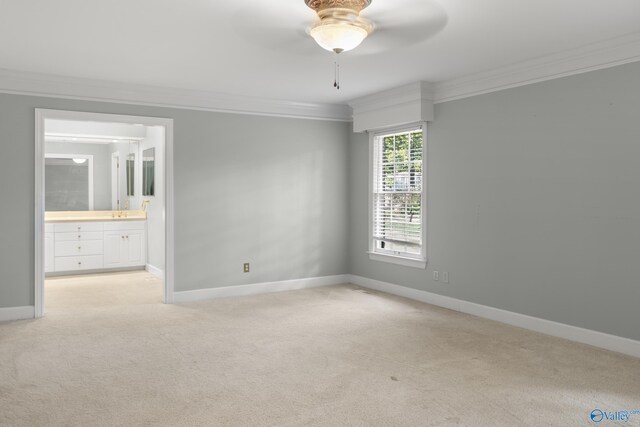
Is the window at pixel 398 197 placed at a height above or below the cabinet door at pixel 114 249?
above

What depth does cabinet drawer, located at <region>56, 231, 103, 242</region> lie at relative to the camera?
779cm

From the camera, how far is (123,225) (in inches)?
325

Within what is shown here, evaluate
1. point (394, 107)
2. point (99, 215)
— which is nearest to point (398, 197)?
point (394, 107)

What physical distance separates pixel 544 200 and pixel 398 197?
204 centimetres

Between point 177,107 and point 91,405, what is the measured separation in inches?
148

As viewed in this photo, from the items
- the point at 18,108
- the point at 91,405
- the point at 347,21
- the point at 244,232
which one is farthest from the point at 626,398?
the point at 18,108

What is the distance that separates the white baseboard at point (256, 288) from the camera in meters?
6.05

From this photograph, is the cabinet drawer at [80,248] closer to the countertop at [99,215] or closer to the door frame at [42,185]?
the countertop at [99,215]

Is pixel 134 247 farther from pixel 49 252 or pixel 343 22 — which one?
pixel 343 22

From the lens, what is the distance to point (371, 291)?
655 cm

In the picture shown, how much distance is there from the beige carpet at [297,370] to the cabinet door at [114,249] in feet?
8.73

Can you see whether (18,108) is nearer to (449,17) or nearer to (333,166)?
(333,166)

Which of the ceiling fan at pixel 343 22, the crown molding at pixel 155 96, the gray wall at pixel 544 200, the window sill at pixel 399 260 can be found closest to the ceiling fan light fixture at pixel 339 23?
the ceiling fan at pixel 343 22

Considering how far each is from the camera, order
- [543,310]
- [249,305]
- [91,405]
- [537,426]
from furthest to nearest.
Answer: [249,305] < [543,310] < [91,405] < [537,426]
